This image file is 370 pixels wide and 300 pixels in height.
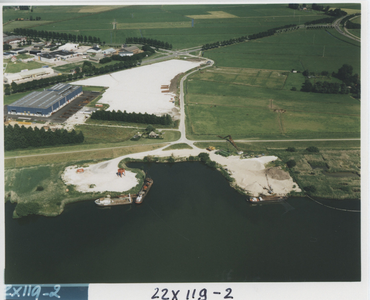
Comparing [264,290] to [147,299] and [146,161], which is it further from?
[146,161]

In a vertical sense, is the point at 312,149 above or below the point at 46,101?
below

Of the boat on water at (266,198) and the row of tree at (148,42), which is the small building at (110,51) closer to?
the row of tree at (148,42)

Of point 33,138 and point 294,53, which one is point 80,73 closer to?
point 33,138

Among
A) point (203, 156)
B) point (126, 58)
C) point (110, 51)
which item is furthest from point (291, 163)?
point (110, 51)

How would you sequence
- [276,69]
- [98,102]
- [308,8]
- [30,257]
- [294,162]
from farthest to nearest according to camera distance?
[308,8]
[276,69]
[98,102]
[294,162]
[30,257]

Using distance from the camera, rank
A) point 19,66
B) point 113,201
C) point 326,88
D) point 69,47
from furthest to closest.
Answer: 1. point 69,47
2. point 19,66
3. point 326,88
4. point 113,201

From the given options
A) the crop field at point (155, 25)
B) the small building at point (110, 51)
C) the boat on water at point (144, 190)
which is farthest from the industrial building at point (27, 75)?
the boat on water at point (144, 190)

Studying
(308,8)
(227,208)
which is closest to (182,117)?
(227,208)
